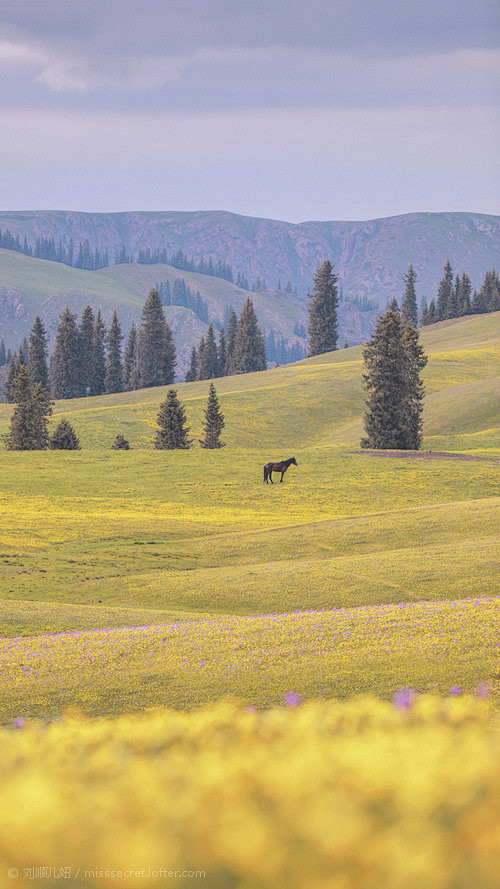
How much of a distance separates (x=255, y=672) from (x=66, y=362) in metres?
147

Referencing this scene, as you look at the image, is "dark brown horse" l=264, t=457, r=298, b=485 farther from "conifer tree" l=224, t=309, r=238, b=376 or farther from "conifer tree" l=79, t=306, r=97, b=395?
"conifer tree" l=224, t=309, r=238, b=376

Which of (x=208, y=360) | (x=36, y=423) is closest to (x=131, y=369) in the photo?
(x=208, y=360)

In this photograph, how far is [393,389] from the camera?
7606 centimetres

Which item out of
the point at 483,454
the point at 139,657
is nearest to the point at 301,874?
the point at 139,657

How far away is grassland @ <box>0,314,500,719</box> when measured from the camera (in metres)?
14.5

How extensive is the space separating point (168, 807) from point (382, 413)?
72.1m

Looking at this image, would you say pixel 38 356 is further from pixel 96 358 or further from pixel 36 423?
pixel 36 423

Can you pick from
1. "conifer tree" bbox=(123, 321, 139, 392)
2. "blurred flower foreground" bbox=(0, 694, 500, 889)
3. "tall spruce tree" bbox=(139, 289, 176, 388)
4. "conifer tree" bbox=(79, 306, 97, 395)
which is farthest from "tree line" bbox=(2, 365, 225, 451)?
"conifer tree" bbox=(123, 321, 139, 392)

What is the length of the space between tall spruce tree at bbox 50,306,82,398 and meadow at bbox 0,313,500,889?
10466cm

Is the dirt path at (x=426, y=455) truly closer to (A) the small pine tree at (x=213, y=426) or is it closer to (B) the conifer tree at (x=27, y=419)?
(A) the small pine tree at (x=213, y=426)

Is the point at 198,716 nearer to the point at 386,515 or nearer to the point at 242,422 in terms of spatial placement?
the point at 386,515

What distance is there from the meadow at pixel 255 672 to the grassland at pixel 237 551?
0.11m

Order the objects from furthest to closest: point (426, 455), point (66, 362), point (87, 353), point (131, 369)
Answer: point (131, 369) < point (87, 353) < point (66, 362) < point (426, 455)

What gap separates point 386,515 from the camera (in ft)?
131
